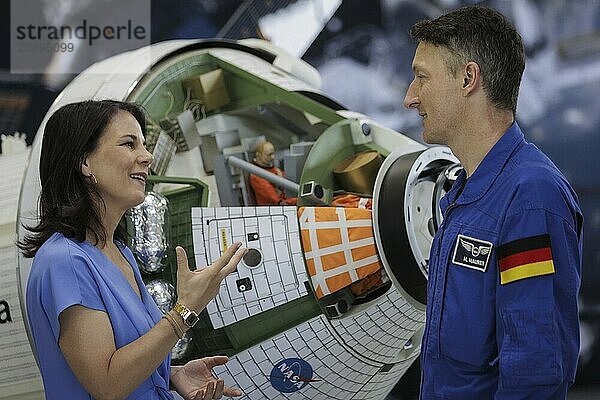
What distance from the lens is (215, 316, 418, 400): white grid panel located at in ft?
9.78

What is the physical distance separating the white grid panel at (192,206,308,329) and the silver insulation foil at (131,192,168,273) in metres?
0.14

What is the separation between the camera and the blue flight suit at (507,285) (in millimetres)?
1778

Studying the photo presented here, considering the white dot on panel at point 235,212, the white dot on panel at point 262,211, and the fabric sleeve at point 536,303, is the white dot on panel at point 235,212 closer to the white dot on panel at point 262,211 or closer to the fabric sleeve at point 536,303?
the white dot on panel at point 262,211

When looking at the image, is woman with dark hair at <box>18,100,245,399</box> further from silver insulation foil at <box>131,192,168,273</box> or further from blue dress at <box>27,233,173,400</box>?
silver insulation foil at <box>131,192,168,273</box>

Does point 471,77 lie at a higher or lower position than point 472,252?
higher

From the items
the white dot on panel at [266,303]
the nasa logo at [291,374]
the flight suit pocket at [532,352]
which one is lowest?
the nasa logo at [291,374]

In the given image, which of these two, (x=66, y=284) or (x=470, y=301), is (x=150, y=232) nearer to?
(x=66, y=284)

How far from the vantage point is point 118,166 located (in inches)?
89.6

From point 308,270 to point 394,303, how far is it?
0.30 m

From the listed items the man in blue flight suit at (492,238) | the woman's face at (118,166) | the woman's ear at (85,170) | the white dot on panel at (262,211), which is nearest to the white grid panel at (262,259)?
the white dot on panel at (262,211)

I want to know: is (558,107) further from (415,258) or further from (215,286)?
(215,286)

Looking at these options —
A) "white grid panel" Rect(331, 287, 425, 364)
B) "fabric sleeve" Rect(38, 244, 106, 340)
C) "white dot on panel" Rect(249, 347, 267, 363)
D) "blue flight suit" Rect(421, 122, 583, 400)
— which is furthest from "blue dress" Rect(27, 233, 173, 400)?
"white grid panel" Rect(331, 287, 425, 364)

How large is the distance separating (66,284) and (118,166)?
36cm

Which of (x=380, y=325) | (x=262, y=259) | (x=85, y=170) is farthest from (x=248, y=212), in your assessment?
(x=85, y=170)
